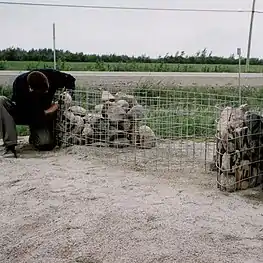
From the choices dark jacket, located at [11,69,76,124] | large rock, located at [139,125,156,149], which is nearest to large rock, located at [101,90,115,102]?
large rock, located at [139,125,156,149]

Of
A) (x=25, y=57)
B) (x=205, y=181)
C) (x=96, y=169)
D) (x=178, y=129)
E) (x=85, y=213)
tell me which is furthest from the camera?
(x=25, y=57)

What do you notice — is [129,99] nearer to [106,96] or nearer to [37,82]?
[106,96]

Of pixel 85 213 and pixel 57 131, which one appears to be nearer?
pixel 85 213

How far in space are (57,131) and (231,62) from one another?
47.0ft

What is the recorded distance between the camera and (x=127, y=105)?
17.4 ft

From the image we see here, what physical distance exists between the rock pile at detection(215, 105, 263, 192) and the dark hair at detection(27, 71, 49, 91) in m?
1.98

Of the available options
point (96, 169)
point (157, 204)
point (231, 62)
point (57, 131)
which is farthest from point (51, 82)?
point (231, 62)

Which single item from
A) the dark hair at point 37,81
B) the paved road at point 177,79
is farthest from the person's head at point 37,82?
the paved road at point 177,79

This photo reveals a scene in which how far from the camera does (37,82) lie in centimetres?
532

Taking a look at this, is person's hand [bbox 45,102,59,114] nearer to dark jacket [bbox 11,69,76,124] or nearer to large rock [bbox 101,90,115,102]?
dark jacket [bbox 11,69,76,124]

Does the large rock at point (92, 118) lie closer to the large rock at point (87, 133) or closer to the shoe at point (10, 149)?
the large rock at point (87, 133)

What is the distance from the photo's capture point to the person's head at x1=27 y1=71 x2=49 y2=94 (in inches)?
209

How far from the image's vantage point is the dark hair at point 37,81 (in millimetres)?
5293

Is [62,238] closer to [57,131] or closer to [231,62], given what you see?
[57,131]
